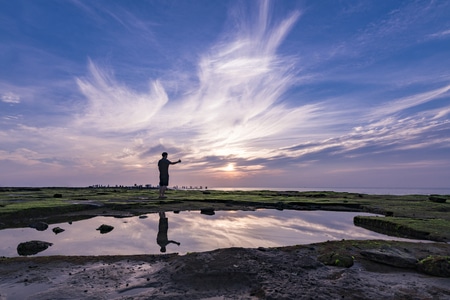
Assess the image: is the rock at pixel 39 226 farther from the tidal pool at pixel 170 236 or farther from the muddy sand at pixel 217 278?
the muddy sand at pixel 217 278

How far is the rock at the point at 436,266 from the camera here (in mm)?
9234

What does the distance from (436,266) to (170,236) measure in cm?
1193

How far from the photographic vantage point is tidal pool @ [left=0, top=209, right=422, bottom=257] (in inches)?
505

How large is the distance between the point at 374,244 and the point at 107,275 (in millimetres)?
11700

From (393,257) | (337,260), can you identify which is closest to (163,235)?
(337,260)

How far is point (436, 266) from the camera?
941 centimetres

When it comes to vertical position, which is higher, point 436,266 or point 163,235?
point 163,235

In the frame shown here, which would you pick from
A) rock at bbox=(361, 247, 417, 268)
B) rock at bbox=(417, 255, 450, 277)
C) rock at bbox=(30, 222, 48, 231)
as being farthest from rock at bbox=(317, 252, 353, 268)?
rock at bbox=(30, 222, 48, 231)

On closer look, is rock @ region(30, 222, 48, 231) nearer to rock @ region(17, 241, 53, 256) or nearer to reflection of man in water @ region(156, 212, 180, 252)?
rock @ region(17, 241, 53, 256)

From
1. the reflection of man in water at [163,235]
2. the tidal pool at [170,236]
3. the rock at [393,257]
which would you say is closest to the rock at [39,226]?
the tidal pool at [170,236]

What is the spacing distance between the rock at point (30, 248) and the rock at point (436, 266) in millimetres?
15286

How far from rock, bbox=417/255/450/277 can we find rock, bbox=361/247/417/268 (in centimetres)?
40

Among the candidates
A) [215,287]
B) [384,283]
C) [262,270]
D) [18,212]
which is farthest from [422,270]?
[18,212]

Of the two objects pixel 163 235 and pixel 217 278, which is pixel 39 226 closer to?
pixel 163 235
